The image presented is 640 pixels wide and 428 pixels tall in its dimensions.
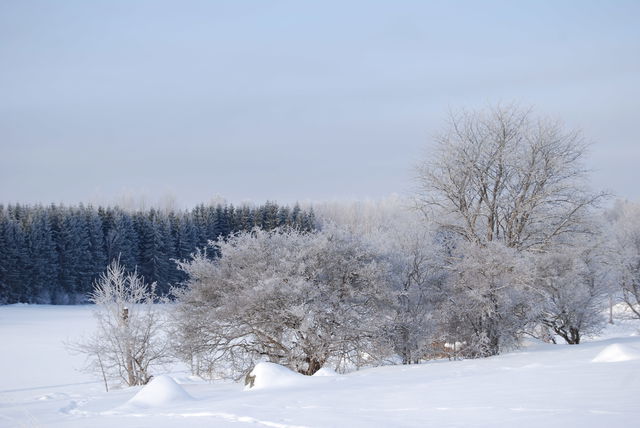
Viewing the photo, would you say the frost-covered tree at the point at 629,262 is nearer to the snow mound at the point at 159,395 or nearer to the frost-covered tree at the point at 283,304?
the frost-covered tree at the point at 283,304

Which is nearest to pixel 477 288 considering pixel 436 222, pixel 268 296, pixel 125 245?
pixel 436 222

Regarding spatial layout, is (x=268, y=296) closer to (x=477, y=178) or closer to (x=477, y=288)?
(x=477, y=288)

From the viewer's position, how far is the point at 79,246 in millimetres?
61312

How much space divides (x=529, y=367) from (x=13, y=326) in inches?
1562

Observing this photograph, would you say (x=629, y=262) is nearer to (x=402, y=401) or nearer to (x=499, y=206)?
(x=499, y=206)

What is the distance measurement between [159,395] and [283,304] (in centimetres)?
714

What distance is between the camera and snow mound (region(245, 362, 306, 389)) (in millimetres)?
12252

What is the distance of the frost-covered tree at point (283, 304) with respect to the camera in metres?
17.5

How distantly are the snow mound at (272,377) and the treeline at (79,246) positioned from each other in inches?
1738

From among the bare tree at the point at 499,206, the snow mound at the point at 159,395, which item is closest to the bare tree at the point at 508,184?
the bare tree at the point at 499,206

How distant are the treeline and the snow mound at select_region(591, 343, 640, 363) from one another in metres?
47.4

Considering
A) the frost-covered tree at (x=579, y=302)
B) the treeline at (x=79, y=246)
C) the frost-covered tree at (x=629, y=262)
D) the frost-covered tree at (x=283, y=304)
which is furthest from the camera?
the treeline at (x=79, y=246)

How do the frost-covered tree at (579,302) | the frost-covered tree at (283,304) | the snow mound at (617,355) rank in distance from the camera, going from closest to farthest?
the snow mound at (617,355)
the frost-covered tree at (283,304)
the frost-covered tree at (579,302)

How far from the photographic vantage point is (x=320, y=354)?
17.7m
